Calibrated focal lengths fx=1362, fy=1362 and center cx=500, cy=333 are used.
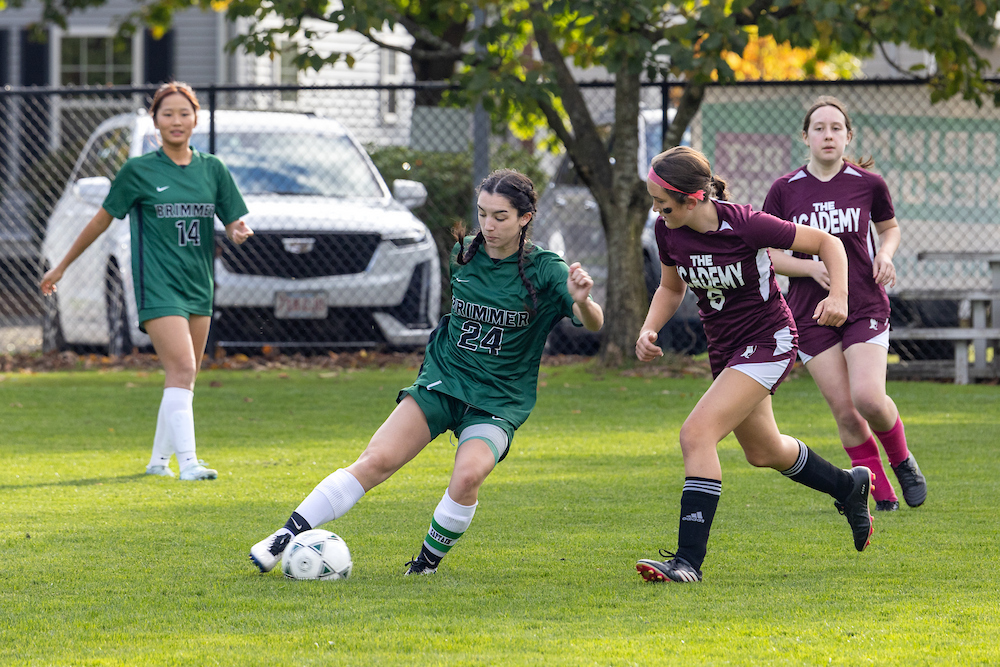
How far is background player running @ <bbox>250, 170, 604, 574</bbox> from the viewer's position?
462 cm

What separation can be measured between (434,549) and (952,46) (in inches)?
318

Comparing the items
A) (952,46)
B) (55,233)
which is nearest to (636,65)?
(952,46)

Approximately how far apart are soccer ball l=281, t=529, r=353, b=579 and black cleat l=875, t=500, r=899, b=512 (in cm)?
262

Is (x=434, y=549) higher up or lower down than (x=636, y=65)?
lower down

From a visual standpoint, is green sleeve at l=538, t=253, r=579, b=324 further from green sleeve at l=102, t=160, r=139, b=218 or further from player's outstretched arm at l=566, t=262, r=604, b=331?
green sleeve at l=102, t=160, r=139, b=218

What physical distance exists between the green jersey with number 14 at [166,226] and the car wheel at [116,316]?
15.5ft

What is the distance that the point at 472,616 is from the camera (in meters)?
4.04

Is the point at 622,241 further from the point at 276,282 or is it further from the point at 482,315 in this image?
the point at 482,315

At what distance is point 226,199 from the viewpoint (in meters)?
7.34

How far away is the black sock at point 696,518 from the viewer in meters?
4.55

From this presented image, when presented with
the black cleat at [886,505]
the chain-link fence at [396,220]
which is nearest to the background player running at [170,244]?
the black cleat at [886,505]

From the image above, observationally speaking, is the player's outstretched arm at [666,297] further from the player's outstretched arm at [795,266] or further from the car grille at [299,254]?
the car grille at [299,254]

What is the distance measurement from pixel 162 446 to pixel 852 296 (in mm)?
3575

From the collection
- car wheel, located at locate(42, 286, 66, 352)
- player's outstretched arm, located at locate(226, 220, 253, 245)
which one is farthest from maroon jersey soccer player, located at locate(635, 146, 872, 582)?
car wheel, located at locate(42, 286, 66, 352)
